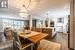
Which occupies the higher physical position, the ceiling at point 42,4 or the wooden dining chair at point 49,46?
the ceiling at point 42,4

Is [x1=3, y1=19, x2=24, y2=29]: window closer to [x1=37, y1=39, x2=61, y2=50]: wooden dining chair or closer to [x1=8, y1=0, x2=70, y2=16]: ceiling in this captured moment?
[x1=8, y1=0, x2=70, y2=16]: ceiling

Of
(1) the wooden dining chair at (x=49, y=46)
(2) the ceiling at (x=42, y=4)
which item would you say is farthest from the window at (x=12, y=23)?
(1) the wooden dining chair at (x=49, y=46)

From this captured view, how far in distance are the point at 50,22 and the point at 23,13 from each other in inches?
419

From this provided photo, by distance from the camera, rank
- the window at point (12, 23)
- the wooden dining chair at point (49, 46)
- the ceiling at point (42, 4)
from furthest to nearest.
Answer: the window at point (12, 23)
the ceiling at point (42, 4)
the wooden dining chair at point (49, 46)

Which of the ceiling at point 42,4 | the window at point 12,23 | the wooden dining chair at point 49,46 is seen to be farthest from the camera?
the window at point 12,23

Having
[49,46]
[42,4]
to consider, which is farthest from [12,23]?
[49,46]

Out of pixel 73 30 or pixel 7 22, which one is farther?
pixel 7 22

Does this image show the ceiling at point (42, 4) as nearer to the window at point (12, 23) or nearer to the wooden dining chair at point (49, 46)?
the wooden dining chair at point (49, 46)

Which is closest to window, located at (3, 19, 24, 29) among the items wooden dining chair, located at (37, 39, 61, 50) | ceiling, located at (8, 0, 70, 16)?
ceiling, located at (8, 0, 70, 16)

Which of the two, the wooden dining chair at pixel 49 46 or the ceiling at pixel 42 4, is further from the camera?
the ceiling at pixel 42 4

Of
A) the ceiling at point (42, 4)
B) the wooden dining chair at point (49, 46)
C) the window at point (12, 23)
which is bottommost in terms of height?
the wooden dining chair at point (49, 46)

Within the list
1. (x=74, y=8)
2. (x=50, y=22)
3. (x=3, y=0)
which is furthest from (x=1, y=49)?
(x=50, y=22)

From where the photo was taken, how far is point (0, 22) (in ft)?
39.6

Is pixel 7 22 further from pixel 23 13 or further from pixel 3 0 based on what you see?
pixel 23 13
